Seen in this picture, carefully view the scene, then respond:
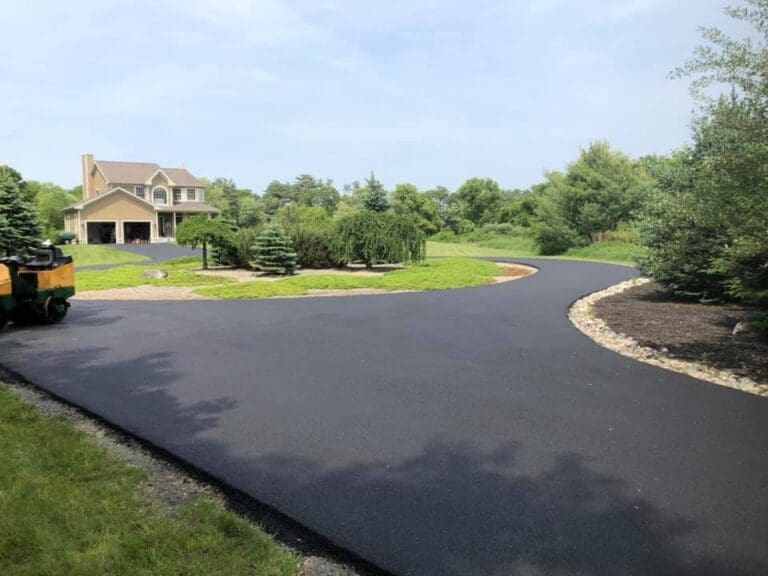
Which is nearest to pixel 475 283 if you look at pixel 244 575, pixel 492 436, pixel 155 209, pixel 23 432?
pixel 492 436

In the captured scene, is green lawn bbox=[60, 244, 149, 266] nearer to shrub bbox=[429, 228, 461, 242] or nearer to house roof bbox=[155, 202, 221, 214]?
house roof bbox=[155, 202, 221, 214]

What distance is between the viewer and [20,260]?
9.65 metres

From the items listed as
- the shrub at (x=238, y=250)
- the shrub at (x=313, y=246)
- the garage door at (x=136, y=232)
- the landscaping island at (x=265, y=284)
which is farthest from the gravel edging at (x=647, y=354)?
the garage door at (x=136, y=232)

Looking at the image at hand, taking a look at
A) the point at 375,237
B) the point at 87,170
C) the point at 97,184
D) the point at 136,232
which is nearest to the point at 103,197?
the point at 136,232

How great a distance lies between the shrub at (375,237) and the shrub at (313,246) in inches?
45.4

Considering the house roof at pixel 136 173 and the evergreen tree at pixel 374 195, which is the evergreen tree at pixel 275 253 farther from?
the house roof at pixel 136 173

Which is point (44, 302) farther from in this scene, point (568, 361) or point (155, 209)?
point (155, 209)

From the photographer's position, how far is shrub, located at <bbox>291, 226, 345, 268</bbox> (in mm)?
24781

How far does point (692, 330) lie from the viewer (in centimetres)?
903

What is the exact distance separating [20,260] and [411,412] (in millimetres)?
8072

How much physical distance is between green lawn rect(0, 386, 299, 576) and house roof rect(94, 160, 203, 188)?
5070cm

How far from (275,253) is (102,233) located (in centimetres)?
3220

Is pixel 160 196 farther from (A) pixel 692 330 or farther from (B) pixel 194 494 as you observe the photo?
(B) pixel 194 494

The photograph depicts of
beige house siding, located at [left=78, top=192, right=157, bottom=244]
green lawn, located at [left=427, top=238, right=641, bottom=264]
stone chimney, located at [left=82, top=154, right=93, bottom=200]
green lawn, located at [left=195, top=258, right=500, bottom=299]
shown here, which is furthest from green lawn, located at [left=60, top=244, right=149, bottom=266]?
stone chimney, located at [left=82, top=154, right=93, bottom=200]
